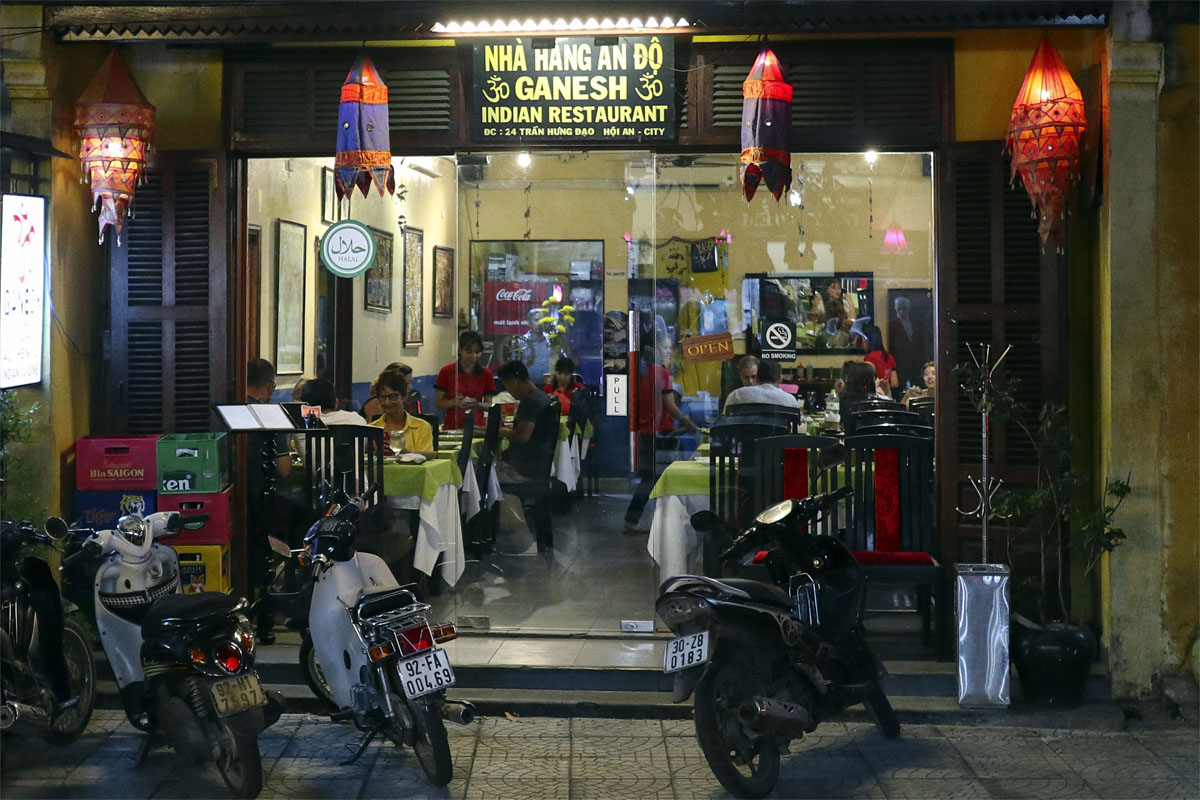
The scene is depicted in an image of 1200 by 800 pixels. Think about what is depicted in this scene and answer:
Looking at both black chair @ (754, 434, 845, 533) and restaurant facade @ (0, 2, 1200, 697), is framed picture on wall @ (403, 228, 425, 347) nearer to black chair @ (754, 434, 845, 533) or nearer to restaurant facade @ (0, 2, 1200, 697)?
restaurant facade @ (0, 2, 1200, 697)

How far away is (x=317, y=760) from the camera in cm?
581

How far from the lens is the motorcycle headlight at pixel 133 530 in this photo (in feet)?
18.9

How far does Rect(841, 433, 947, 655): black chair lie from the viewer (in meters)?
7.39

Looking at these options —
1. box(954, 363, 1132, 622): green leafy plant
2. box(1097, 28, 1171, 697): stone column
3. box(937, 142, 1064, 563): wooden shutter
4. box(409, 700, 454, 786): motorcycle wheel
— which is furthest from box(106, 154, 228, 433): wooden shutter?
box(1097, 28, 1171, 697): stone column

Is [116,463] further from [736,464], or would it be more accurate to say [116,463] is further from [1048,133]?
[1048,133]

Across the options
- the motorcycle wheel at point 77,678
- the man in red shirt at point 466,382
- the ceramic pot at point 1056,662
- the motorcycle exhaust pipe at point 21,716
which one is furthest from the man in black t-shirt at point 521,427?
the motorcycle exhaust pipe at point 21,716

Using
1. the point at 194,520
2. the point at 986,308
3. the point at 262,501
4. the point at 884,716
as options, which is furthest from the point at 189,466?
the point at 986,308

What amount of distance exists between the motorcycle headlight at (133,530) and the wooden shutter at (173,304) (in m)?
1.83

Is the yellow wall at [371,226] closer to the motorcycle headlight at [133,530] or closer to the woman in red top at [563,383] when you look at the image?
the woman in red top at [563,383]

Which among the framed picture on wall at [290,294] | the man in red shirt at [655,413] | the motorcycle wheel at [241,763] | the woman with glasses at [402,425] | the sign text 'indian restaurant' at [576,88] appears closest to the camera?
the motorcycle wheel at [241,763]

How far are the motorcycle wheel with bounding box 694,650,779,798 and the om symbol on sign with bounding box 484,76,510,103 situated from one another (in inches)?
148

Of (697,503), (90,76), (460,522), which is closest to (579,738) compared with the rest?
(697,503)

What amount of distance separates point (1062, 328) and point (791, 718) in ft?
10.4

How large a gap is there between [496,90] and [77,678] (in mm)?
3989
